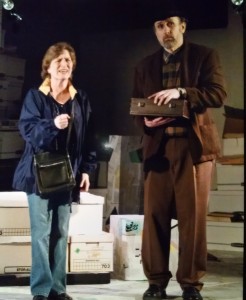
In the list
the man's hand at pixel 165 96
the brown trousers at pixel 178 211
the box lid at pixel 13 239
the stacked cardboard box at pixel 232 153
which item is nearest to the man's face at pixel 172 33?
the man's hand at pixel 165 96

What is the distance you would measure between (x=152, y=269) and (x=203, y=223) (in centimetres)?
43

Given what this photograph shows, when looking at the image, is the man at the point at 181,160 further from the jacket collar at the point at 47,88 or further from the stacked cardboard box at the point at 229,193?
the stacked cardboard box at the point at 229,193

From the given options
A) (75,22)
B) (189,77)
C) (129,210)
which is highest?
(75,22)

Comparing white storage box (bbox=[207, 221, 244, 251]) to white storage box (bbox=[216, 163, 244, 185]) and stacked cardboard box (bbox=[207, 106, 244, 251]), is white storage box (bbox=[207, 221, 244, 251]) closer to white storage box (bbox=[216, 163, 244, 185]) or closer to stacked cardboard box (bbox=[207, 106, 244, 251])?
stacked cardboard box (bbox=[207, 106, 244, 251])

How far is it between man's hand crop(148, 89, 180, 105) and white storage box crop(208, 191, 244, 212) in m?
2.44

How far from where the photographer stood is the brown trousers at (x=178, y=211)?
10.0ft

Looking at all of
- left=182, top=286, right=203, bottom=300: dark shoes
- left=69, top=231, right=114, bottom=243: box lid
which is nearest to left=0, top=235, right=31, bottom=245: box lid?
left=69, top=231, right=114, bottom=243: box lid

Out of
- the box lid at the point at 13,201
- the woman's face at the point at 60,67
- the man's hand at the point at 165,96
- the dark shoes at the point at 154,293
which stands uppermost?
the woman's face at the point at 60,67

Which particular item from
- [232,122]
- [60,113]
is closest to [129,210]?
[232,122]

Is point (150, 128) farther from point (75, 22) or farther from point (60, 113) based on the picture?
point (75, 22)

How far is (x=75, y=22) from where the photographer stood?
4.54 m

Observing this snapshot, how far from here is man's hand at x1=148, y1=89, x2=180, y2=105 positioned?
3.05 metres

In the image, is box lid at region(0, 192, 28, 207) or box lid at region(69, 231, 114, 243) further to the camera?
box lid at region(69, 231, 114, 243)

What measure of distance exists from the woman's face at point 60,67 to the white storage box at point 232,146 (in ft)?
8.14
